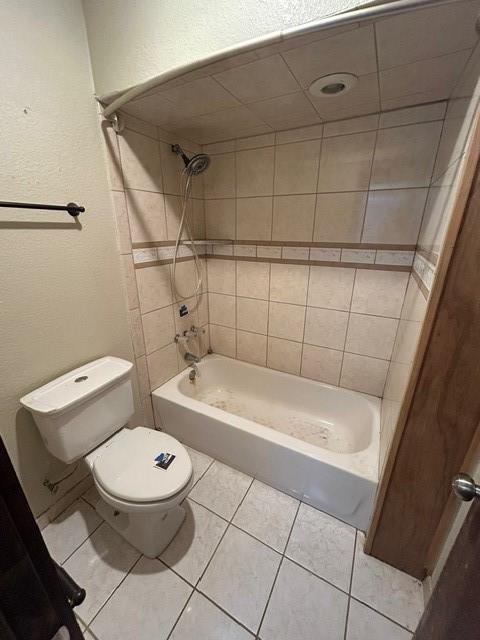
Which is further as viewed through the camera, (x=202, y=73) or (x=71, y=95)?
(x=71, y=95)

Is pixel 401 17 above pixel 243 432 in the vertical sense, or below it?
above

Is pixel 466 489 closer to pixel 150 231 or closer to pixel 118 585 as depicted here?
pixel 118 585

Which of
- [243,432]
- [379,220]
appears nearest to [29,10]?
[379,220]

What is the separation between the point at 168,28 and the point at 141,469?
1645mm

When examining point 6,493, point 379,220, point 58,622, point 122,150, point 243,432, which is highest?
point 122,150

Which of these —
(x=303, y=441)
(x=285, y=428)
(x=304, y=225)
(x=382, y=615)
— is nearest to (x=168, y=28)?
(x=304, y=225)

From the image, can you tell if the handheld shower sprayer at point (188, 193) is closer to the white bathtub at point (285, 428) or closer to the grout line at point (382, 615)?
the white bathtub at point (285, 428)

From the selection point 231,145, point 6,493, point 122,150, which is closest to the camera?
point 6,493

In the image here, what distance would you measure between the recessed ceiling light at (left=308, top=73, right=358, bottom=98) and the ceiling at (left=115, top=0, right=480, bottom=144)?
2 centimetres

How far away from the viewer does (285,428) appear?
179cm

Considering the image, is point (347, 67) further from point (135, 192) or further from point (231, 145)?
point (135, 192)

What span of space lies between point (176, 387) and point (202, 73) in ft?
5.28

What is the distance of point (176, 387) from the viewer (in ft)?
5.82

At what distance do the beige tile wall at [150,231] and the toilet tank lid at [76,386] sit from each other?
28 cm
